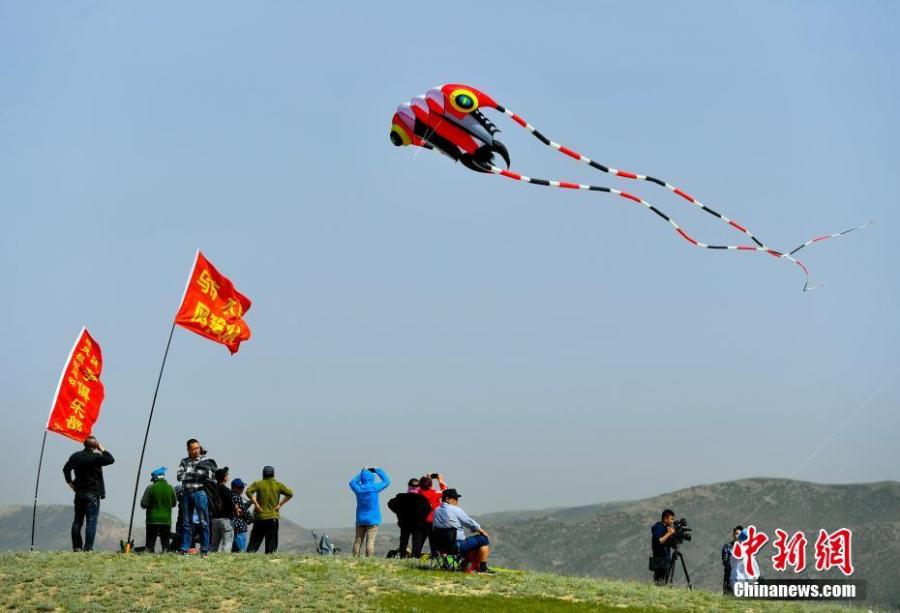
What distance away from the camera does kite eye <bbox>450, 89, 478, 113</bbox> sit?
2520 cm

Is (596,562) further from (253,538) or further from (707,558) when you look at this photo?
(253,538)

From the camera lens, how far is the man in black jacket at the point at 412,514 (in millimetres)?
26141

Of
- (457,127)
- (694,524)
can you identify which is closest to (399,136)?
(457,127)

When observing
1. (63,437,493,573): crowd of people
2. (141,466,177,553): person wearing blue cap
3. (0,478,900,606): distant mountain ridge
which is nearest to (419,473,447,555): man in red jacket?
(63,437,493,573): crowd of people

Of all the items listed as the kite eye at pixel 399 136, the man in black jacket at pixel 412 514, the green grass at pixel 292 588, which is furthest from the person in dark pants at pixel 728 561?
the kite eye at pixel 399 136

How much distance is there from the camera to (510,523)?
491ft

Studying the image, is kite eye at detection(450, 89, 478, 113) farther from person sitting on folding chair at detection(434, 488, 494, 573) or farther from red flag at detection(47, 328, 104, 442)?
red flag at detection(47, 328, 104, 442)

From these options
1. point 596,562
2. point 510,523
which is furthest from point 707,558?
point 510,523

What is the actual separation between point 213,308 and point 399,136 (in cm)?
681

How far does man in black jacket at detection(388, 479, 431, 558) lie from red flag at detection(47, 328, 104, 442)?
7780mm

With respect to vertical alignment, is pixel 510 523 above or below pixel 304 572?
above

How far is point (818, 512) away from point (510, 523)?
38981mm

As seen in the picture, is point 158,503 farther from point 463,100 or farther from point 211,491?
point 463,100

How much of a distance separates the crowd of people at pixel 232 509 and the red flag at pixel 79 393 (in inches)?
105
